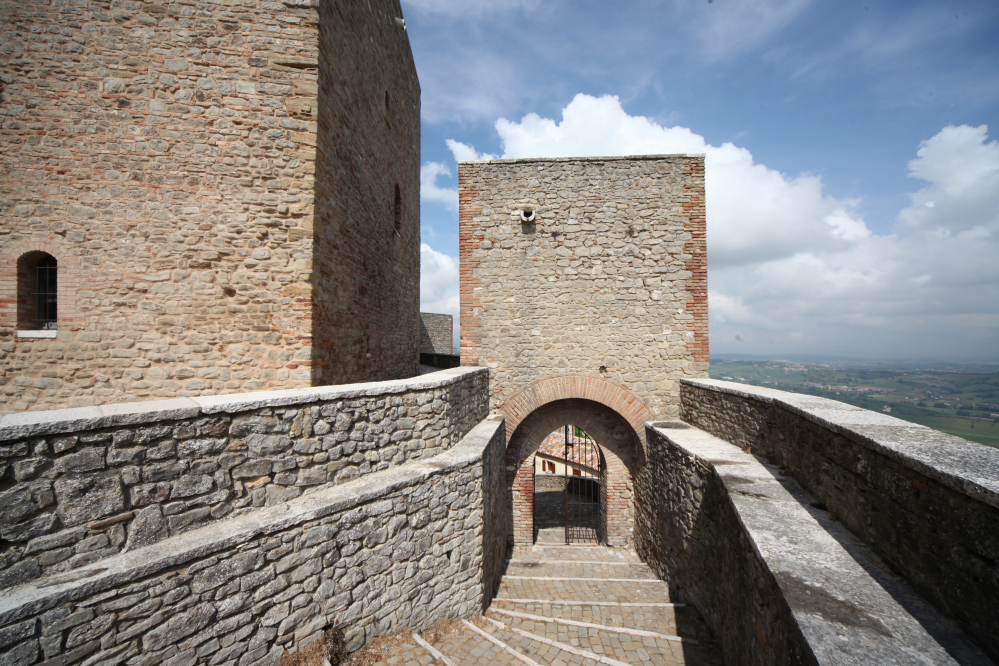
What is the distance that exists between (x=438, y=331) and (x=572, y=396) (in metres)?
13.6

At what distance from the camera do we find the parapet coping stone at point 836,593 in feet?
6.28

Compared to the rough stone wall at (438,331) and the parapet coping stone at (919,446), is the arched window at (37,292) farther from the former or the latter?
the rough stone wall at (438,331)

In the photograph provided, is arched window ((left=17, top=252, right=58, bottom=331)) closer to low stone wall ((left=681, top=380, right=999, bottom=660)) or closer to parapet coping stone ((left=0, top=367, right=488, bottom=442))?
parapet coping stone ((left=0, top=367, right=488, bottom=442))

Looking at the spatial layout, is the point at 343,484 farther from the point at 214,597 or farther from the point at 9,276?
the point at 9,276

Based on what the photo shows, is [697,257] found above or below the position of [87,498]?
above

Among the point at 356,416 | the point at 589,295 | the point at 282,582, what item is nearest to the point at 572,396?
the point at 589,295

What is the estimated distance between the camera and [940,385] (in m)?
27.1

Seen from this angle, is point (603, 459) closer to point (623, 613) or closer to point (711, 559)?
point (623, 613)

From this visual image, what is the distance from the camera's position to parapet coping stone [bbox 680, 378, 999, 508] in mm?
1980

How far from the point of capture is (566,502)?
8.45 meters

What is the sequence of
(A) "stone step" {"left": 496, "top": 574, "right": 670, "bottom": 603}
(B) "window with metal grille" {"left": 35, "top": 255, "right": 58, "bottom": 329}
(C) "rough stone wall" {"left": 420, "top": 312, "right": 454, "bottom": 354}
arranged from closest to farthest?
1. (B) "window with metal grille" {"left": 35, "top": 255, "right": 58, "bottom": 329}
2. (A) "stone step" {"left": 496, "top": 574, "right": 670, "bottom": 603}
3. (C) "rough stone wall" {"left": 420, "top": 312, "right": 454, "bottom": 354}

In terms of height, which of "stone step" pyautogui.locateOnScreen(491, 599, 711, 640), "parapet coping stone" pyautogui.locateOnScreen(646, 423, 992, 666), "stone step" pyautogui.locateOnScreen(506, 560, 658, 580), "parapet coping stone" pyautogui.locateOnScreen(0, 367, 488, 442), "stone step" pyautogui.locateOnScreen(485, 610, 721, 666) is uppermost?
"parapet coping stone" pyautogui.locateOnScreen(0, 367, 488, 442)

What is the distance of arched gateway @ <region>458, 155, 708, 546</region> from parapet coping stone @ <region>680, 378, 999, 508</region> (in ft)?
11.1

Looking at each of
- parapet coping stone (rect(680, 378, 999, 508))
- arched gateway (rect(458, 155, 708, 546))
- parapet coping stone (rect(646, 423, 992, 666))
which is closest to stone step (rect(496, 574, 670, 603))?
arched gateway (rect(458, 155, 708, 546))
